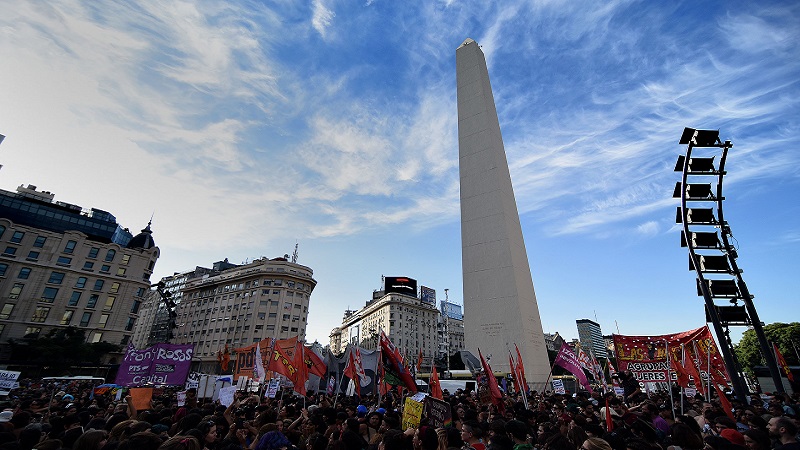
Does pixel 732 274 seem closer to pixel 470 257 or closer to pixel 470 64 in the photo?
pixel 470 257

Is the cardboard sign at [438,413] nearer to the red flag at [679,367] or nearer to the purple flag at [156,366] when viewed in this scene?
the red flag at [679,367]

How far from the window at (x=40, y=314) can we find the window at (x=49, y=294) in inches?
43.2

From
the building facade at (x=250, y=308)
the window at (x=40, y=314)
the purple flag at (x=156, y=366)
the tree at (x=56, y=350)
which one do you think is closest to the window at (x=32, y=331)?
the tree at (x=56, y=350)

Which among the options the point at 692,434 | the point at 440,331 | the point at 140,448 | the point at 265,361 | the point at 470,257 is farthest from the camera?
the point at 440,331

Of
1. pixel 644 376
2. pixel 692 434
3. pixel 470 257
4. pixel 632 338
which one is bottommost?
pixel 692 434

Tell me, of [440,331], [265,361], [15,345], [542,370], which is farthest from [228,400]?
[440,331]

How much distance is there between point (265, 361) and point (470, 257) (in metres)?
16.3

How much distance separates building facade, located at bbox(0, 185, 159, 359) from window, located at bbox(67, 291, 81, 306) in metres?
0.09

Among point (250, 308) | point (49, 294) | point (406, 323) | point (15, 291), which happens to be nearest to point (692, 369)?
point (49, 294)

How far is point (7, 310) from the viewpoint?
44.8 metres

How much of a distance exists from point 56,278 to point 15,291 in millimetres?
4070

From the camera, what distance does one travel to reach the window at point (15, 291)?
45.7 metres

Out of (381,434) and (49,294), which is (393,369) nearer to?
Result: (381,434)

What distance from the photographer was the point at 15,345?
39.4 metres
